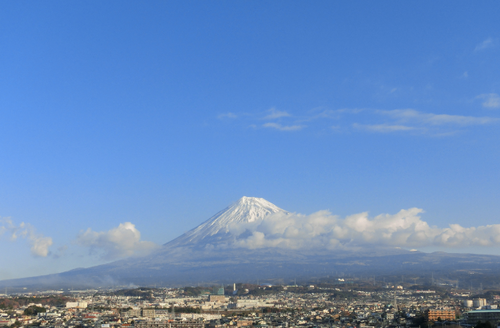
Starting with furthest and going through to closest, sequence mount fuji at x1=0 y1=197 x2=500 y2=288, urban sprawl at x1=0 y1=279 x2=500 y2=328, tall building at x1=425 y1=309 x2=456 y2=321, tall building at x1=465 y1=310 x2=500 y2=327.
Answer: mount fuji at x1=0 y1=197 x2=500 y2=288, tall building at x1=425 y1=309 x2=456 y2=321, urban sprawl at x1=0 y1=279 x2=500 y2=328, tall building at x1=465 y1=310 x2=500 y2=327

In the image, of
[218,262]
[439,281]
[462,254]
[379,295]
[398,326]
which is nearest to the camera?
[398,326]

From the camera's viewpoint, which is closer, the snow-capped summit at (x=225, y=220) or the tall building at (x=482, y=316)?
the tall building at (x=482, y=316)

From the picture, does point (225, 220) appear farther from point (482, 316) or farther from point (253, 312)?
point (482, 316)

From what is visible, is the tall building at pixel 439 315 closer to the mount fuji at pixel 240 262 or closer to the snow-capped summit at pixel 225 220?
the mount fuji at pixel 240 262

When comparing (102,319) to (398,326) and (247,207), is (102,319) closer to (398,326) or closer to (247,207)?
(398,326)

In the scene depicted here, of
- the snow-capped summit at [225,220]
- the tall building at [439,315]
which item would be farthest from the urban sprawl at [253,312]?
the snow-capped summit at [225,220]

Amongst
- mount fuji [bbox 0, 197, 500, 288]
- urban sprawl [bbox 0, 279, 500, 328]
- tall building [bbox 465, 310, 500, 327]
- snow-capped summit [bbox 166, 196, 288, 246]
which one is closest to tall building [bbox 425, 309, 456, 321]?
urban sprawl [bbox 0, 279, 500, 328]

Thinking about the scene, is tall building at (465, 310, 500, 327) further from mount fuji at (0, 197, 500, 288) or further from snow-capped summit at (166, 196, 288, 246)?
snow-capped summit at (166, 196, 288, 246)

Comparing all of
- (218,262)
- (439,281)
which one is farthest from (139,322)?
(218,262)
